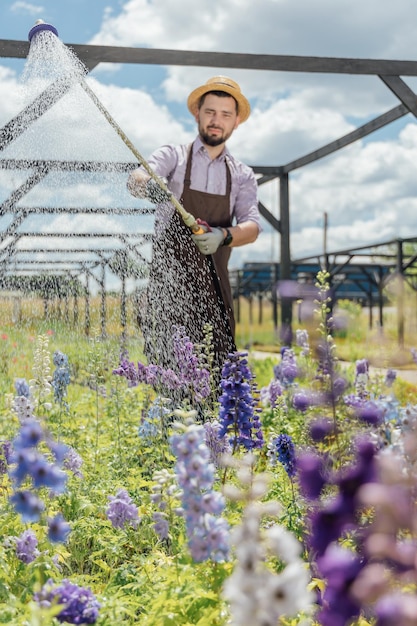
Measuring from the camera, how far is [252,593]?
2.95 feet

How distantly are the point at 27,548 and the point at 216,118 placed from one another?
11.1 ft

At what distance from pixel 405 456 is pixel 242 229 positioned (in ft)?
11.6

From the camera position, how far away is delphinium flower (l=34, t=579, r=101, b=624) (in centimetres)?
154

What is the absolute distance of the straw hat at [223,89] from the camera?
4.81 m

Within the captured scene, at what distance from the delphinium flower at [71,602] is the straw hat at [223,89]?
12.4 ft

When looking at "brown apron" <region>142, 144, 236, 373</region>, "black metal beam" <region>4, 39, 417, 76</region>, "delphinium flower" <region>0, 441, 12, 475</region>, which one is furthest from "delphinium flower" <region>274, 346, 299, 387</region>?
"black metal beam" <region>4, 39, 417, 76</region>

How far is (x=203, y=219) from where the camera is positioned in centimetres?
498

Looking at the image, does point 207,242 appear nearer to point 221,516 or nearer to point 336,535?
point 221,516

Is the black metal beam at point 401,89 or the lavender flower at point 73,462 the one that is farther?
the black metal beam at point 401,89

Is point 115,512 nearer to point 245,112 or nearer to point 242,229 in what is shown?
point 242,229

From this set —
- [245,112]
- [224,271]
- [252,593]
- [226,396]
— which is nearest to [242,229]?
[224,271]

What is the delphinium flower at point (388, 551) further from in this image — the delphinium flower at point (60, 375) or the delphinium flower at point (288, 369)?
the delphinium flower at point (288, 369)

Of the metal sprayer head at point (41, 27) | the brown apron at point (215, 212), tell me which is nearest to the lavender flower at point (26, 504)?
the brown apron at point (215, 212)

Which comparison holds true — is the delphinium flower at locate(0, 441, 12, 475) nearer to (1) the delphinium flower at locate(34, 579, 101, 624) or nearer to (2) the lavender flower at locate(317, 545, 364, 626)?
(1) the delphinium flower at locate(34, 579, 101, 624)
